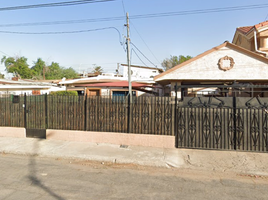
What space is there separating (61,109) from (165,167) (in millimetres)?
4595

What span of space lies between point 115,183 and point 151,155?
1.95m

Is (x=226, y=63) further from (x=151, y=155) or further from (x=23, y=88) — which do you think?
(x=23, y=88)

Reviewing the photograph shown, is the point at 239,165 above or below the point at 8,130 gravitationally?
below

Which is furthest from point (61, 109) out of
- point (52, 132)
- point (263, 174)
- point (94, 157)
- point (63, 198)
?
point (263, 174)

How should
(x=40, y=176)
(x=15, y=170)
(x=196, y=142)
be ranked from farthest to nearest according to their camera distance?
(x=196, y=142), (x=15, y=170), (x=40, y=176)

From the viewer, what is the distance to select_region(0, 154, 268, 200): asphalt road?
12.1ft

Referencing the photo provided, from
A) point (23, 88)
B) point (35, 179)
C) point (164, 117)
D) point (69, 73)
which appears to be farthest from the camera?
point (69, 73)

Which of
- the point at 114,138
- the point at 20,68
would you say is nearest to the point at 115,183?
the point at 114,138

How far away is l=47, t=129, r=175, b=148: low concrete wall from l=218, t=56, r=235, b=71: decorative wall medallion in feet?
18.7

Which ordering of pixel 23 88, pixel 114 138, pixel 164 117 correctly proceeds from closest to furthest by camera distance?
pixel 164 117 → pixel 114 138 → pixel 23 88

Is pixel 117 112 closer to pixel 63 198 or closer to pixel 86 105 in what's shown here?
pixel 86 105

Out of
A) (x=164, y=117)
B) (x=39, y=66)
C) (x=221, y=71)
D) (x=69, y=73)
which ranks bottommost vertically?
(x=164, y=117)

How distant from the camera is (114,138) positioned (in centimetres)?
701

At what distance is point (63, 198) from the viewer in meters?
3.53
